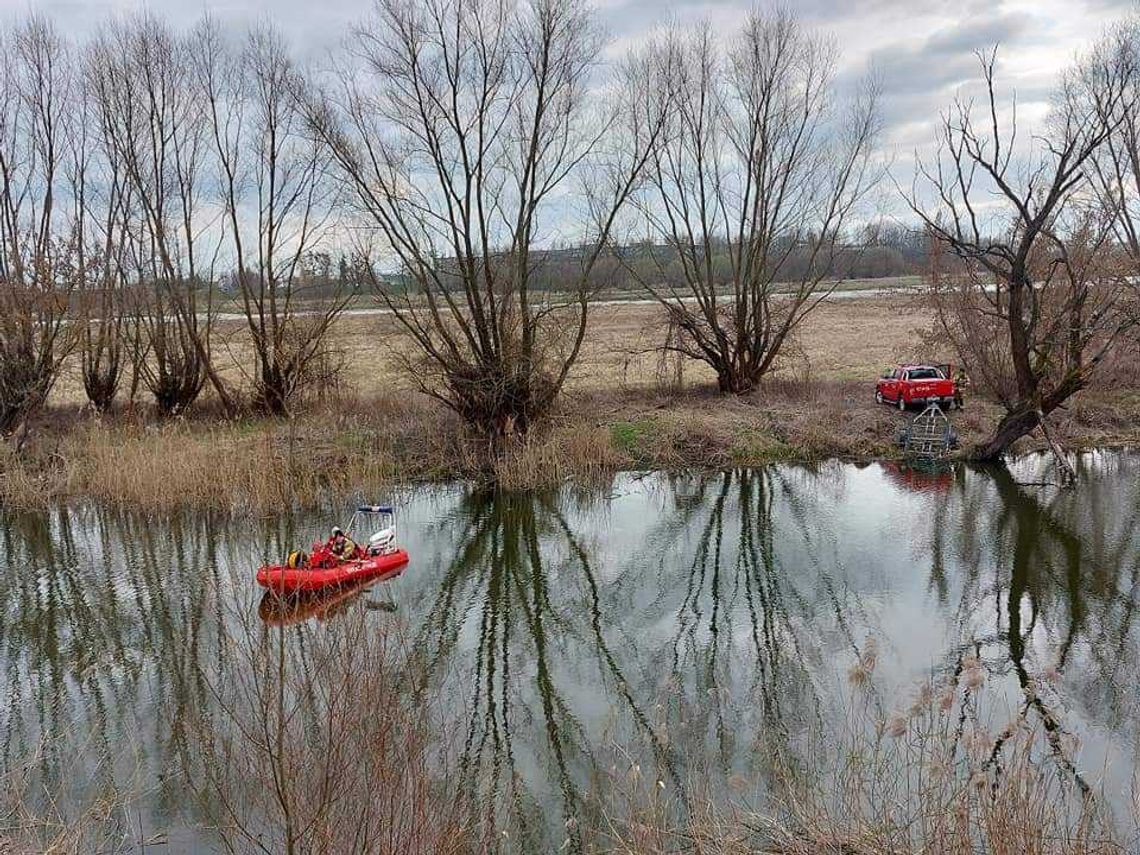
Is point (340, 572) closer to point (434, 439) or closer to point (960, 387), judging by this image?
point (434, 439)

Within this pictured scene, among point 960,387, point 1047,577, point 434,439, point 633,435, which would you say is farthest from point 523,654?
point 960,387

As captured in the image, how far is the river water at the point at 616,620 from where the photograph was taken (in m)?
5.90

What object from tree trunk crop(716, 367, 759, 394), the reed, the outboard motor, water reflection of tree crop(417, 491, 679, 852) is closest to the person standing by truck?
the reed

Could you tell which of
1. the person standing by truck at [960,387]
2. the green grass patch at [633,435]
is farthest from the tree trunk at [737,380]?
the person standing by truck at [960,387]

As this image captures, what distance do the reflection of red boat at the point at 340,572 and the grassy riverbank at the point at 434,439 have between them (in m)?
3.23

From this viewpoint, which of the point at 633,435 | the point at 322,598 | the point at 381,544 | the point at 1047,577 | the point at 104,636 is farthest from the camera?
the point at 633,435

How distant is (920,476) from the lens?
14391 mm

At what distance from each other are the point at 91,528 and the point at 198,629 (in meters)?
4.75

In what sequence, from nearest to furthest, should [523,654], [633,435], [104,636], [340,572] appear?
[523,654]
[104,636]
[340,572]
[633,435]

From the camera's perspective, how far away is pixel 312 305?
1933cm

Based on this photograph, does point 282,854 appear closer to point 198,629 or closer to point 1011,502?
point 198,629

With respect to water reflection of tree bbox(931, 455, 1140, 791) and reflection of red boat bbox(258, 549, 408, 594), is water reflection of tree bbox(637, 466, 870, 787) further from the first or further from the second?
reflection of red boat bbox(258, 549, 408, 594)

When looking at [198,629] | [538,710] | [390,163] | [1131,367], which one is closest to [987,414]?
[1131,367]

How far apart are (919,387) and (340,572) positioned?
41.9 ft
